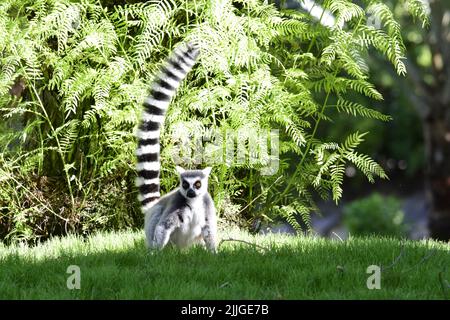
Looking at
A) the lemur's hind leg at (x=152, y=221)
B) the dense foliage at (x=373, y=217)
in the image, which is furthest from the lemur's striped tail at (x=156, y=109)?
the dense foliage at (x=373, y=217)

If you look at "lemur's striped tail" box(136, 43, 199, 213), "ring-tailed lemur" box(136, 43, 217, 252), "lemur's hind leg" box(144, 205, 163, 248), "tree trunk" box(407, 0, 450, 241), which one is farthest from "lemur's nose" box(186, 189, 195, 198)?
"tree trunk" box(407, 0, 450, 241)

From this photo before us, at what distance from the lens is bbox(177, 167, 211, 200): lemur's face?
4516 millimetres

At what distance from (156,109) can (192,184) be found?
675 millimetres

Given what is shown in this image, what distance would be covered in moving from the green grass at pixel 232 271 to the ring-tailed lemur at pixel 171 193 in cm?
13

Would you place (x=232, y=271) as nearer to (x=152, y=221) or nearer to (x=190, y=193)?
(x=190, y=193)

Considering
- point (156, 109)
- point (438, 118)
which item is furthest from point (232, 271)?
point (438, 118)

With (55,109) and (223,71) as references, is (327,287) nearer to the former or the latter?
(223,71)

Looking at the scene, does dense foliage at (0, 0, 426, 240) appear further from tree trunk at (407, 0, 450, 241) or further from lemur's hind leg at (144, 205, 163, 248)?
tree trunk at (407, 0, 450, 241)

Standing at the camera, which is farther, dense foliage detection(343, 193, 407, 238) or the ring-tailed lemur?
dense foliage detection(343, 193, 407, 238)

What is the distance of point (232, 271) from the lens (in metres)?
4.27

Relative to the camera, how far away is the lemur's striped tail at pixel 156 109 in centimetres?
484

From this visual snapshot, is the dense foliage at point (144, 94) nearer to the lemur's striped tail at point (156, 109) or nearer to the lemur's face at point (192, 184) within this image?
the lemur's striped tail at point (156, 109)
